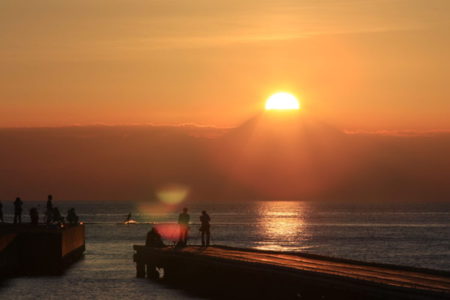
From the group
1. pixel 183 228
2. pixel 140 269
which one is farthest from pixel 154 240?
pixel 183 228

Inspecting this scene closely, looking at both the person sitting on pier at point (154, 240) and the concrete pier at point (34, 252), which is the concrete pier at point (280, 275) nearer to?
the person sitting on pier at point (154, 240)

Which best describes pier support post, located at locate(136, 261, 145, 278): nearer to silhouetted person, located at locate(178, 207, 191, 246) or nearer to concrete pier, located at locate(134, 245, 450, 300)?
concrete pier, located at locate(134, 245, 450, 300)

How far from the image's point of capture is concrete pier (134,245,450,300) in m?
25.6

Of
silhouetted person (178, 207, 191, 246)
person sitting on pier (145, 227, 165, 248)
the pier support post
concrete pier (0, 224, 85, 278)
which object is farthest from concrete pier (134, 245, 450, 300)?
concrete pier (0, 224, 85, 278)

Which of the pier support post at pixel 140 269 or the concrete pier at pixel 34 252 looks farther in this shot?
the pier support post at pixel 140 269

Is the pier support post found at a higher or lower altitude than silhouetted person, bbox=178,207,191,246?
lower

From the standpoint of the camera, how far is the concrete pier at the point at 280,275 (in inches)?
1008

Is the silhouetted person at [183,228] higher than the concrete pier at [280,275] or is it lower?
higher

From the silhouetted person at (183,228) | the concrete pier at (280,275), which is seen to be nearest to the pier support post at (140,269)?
the concrete pier at (280,275)

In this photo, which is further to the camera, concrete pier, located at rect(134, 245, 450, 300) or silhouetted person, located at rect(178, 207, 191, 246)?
silhouetted person, located at rect(178, 207, 191, 246)

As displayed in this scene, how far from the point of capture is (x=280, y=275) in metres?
30.8

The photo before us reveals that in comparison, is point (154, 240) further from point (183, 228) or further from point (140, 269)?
point (183, 228)

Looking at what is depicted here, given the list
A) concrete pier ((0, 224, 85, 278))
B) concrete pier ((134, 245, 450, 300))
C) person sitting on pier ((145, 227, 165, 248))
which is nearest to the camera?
concrete pier ((134, 245, 450, 300))

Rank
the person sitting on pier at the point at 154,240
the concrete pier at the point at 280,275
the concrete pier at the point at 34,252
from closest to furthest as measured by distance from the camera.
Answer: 1. the concrete pier at the point at 280,275
2. the concrete pier at the point at 34,252
3. the person sitting on pier at the point at 154,240
